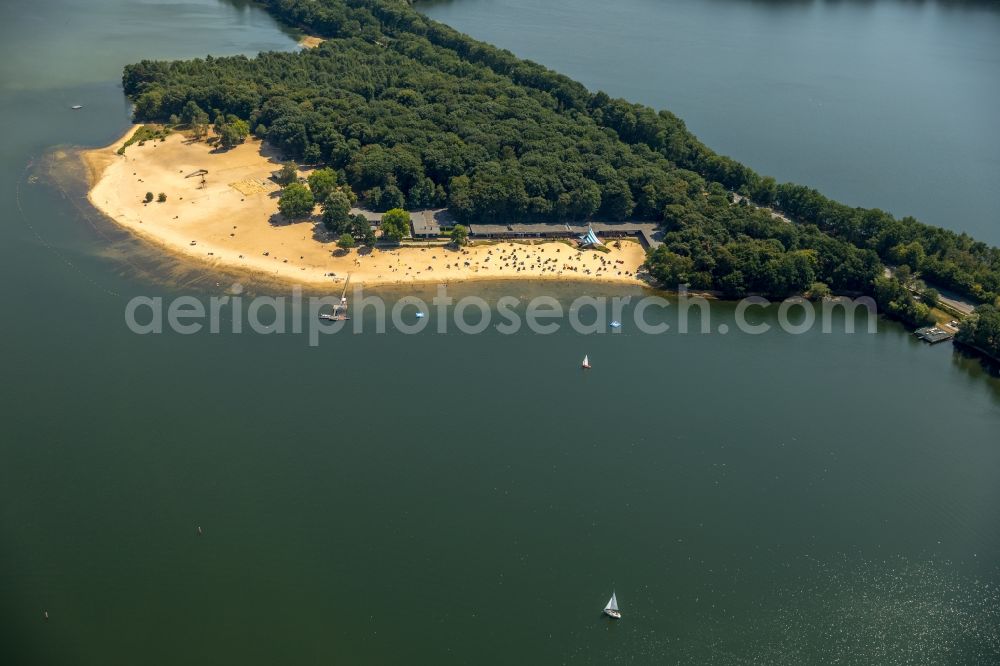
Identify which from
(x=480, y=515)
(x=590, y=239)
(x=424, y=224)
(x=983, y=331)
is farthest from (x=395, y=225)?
(x=983, y=331)

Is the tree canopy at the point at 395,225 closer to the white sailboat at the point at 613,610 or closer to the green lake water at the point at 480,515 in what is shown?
the green lake water at the point at 480,515

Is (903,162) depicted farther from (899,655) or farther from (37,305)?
(37,305)

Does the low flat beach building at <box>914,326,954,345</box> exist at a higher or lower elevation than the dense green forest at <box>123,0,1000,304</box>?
lower

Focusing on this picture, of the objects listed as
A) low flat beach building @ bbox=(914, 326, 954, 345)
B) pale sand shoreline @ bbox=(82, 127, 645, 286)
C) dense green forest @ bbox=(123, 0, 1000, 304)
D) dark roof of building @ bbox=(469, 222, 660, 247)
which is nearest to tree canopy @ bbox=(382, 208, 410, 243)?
pale sand shoreline @ bbox=(82, 127, 645, 286)

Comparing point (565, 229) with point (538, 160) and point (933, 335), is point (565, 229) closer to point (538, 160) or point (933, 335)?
point (538, 160)

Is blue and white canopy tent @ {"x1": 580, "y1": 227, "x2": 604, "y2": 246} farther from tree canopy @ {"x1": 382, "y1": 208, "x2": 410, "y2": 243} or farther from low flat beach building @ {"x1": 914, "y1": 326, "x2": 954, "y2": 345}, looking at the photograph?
low flat beach building @ {"x1": 914, "y1": 326, "x2": 954, "y2": 345}

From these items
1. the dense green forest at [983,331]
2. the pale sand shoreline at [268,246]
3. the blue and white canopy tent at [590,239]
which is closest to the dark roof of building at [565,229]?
the blue and white canopy tent at [590,239]

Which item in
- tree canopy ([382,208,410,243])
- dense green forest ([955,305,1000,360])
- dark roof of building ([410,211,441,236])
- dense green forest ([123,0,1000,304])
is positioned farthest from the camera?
dark roof of building ([410,211,441,236])
